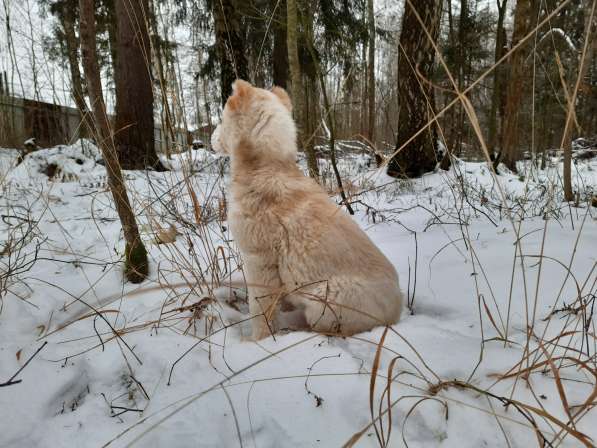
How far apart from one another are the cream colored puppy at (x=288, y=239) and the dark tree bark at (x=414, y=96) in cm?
402

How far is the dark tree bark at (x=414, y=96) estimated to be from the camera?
5.48 m

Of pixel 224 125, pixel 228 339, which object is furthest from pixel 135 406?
pixel 224 125

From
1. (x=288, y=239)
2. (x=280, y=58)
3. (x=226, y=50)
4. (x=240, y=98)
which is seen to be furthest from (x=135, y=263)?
(x=280, y=58)

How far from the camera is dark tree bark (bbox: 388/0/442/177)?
5477 mm

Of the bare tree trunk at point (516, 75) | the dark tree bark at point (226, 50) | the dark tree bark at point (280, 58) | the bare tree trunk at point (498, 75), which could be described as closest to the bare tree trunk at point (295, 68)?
the dark tree bark at point (226, 50)

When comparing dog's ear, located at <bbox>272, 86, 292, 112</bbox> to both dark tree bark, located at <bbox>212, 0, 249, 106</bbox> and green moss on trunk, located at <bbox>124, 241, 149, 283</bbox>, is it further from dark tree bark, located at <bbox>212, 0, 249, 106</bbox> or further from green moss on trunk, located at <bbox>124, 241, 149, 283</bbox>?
dark tree bark, located at <bbox>212, 0, 249, 106</bbox>

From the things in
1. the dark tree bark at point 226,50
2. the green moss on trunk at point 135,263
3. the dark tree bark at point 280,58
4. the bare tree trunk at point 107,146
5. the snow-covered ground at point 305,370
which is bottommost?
the snow-covered ground at point 305,370

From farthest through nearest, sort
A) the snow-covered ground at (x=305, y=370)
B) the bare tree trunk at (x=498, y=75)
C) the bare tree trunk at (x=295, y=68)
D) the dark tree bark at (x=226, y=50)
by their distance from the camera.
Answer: the bare tree trunk at (x=498, y=75)
the dark tree bark at (x=226, y=50)
the bare tree trunk at (x=295, y=68)
the snow-covered ground at (x=305, y=370)

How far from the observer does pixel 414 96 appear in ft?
19.0

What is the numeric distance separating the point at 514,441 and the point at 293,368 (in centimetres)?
66

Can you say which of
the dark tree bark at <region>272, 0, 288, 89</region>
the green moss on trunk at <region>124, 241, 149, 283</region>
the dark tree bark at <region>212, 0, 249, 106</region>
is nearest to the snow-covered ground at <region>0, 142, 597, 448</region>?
the green moss on trunk at <region>124, 241, 149, 283</region>

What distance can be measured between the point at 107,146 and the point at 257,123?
0.81m

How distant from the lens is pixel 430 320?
1.62 meters

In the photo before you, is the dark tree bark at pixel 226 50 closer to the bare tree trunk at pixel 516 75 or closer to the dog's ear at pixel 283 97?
the dog's ear at pixel 283 97
